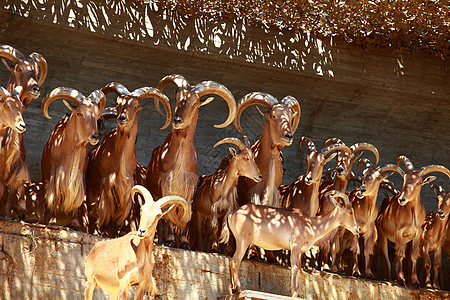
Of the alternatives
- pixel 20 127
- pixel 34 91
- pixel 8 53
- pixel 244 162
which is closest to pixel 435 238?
pixel 244 162

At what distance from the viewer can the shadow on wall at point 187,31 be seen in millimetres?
12695

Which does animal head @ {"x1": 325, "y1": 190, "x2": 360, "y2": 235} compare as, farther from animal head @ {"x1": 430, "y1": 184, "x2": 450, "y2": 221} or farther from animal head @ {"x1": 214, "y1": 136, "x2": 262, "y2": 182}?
animal head @ {"x1": 430, "y1": 184, "x2": 450, "y2": 221}

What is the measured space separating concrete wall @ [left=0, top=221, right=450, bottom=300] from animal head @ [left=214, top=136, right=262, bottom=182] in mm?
1091

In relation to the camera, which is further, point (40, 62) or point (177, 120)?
point (40, 62)

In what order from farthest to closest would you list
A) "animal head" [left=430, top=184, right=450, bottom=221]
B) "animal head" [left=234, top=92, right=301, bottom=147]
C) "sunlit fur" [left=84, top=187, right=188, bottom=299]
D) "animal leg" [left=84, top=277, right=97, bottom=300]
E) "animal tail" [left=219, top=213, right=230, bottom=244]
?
"animal head" [left=430, top=184, right=450, bottom=221]
"animal head" [left=234, top=92, right=301, bottom=147]
"animal tail" [left=219, top=213, right=230, bottom=244]
"animal leg" [left=84, top=277, right=97, bottom=300]
"sunlit fur" [left=84, top=187, right=188, bottom=299]

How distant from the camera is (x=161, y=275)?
10.2 meters

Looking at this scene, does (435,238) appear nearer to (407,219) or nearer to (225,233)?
(407,219)

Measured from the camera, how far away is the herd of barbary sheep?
1052 cm

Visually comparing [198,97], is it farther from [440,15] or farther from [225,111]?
[440,15]

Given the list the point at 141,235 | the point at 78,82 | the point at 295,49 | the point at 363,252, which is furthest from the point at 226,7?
the point at 141,235

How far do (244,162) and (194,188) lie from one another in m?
0.71

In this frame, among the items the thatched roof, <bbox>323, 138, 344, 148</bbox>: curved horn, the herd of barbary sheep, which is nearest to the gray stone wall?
the thatched roof

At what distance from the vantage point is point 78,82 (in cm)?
1316

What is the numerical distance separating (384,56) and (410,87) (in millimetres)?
660
